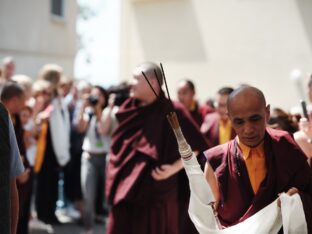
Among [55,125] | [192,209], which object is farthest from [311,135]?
[55,125]

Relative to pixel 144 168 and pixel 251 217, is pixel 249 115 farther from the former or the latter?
pixel 144 168

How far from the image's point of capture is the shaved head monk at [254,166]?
2.06 m

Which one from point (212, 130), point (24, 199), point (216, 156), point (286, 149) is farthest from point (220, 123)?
point (286, 149)

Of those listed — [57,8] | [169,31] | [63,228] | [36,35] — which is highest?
[57,8]

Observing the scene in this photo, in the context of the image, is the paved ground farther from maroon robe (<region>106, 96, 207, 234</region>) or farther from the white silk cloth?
the white silk cloth

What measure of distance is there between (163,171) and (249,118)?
151 cm

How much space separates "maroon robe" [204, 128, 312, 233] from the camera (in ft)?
6.73

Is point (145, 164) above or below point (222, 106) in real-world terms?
below

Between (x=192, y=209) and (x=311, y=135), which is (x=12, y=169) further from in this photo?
(x=311, y=135)

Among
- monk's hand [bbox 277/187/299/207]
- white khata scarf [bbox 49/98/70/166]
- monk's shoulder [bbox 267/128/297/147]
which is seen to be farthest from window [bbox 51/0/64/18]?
monk's hand [bbox 277/187/299/207]

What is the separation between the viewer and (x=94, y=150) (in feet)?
17.4

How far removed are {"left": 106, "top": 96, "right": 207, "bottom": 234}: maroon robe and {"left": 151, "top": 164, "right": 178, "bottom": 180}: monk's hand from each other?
4cm

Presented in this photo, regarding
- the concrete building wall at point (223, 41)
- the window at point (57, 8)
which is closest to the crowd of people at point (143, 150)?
the window at point (57, 8)

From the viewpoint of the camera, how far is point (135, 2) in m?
10.3
